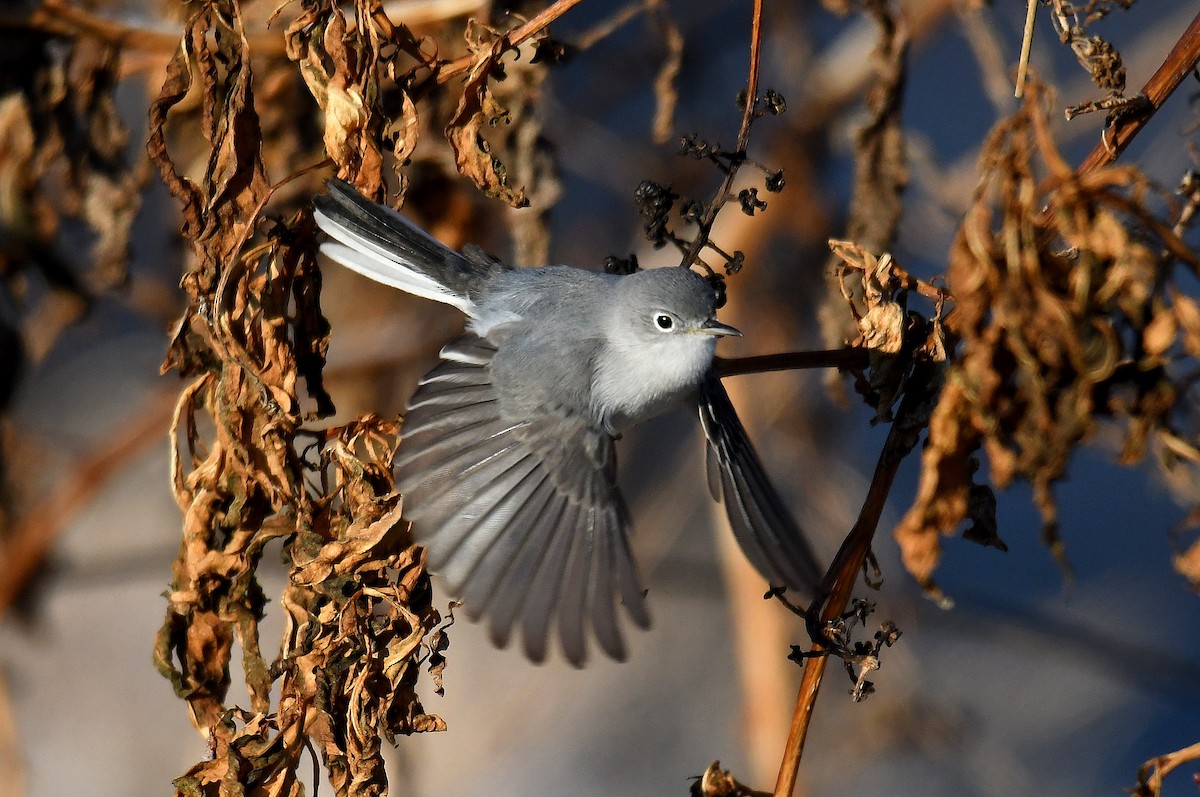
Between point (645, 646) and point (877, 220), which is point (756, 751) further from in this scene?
point (877, 220)

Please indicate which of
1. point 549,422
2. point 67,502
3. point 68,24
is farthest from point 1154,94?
point 67,502

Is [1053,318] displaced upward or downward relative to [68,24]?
downward

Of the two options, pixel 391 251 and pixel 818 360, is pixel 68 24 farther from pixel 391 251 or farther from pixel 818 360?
pixel 818 360

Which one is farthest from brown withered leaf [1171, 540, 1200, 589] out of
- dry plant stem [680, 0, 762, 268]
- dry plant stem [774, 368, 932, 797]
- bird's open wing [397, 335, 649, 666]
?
bird's open wing [397, 335, 649, 666]

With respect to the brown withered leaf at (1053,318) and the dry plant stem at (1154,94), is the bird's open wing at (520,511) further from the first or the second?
the dry plant stem at (1154,94)

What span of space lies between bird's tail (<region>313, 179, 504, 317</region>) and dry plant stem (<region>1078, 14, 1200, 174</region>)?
115 centimetres

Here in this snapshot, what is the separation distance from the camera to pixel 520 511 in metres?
2.29

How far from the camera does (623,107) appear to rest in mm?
5121

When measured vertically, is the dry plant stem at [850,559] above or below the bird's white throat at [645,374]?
below

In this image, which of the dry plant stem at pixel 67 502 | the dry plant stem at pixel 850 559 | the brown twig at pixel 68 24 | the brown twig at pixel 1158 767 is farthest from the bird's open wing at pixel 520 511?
the dry plant stem at pixel 67 502

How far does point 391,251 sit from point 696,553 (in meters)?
2.73

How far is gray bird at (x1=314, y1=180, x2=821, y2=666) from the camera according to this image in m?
2.10

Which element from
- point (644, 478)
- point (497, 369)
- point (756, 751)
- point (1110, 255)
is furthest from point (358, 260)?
point (644, 478)

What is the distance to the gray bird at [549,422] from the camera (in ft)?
6.88
